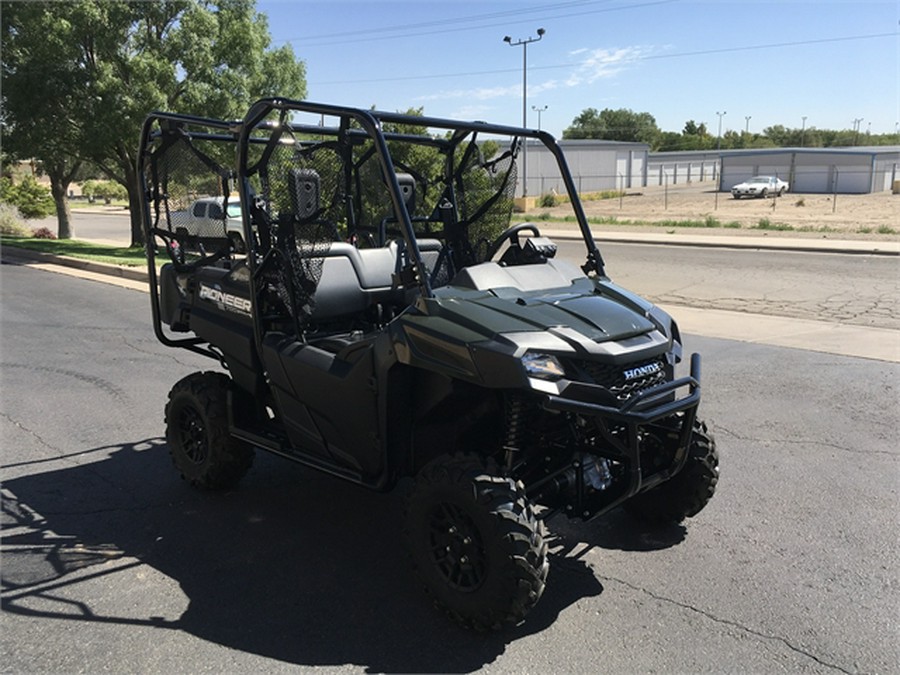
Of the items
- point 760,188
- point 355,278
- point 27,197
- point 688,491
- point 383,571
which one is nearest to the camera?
point 383,571

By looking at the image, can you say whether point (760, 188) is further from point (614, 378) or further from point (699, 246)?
point (614, 378)

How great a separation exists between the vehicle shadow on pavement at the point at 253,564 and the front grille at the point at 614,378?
1.04 meters

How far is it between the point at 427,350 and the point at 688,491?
68.0 inches

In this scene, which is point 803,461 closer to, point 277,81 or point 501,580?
point 501,580

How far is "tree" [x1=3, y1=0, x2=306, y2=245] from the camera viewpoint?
17500 mm

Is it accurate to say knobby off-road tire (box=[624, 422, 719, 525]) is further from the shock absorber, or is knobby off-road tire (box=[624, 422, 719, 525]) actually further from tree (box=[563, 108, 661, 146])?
tree (box=[563, 108, 661, 146])

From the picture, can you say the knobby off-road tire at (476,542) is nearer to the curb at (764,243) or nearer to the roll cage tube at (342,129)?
the roll cage tube at (342,129)

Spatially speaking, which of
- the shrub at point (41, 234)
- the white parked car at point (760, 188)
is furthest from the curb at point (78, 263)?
the white parked car at point (760, 188)

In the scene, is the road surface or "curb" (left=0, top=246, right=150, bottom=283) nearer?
the road surface

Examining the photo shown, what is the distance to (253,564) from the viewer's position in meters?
3.95

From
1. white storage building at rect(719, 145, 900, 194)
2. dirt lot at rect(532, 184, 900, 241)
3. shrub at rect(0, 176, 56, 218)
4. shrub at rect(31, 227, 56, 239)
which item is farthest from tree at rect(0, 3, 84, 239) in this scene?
white storage building at rect(719, 145, 900, 194)

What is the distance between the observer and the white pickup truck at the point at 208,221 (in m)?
4.95

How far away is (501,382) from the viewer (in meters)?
3.09

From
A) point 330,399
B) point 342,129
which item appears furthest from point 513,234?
point 330,399
